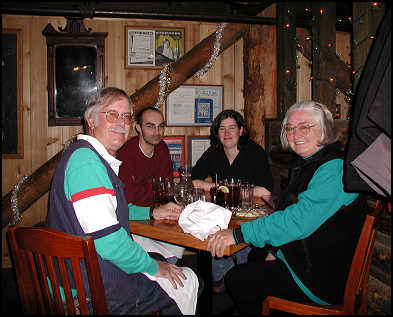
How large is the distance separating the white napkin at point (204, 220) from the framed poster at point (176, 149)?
250 cm

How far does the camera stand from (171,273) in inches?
63.2

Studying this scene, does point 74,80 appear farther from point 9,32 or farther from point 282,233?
point 282,233

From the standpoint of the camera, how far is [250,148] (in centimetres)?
320

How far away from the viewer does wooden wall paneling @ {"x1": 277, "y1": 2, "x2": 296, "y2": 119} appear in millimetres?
3377

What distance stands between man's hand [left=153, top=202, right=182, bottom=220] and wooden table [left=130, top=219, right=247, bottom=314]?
0.06 meters

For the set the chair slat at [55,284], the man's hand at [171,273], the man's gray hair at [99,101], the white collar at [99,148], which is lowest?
the man's hand at [171,273]

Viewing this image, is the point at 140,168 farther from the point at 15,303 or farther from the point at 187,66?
the point at 15,303

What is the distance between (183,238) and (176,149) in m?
2.63

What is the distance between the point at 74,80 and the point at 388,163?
3738mm

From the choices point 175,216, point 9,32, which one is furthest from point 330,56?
point 9,32

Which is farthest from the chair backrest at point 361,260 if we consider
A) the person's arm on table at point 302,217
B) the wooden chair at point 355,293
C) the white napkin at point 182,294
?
the white napkin at point 182,294

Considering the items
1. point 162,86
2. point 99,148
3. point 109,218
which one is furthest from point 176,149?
point 109,218

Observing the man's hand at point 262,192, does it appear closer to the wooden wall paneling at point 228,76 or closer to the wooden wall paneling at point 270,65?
the wooden wall paneling at point 270,65

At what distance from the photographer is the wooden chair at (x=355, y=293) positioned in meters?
1.42
